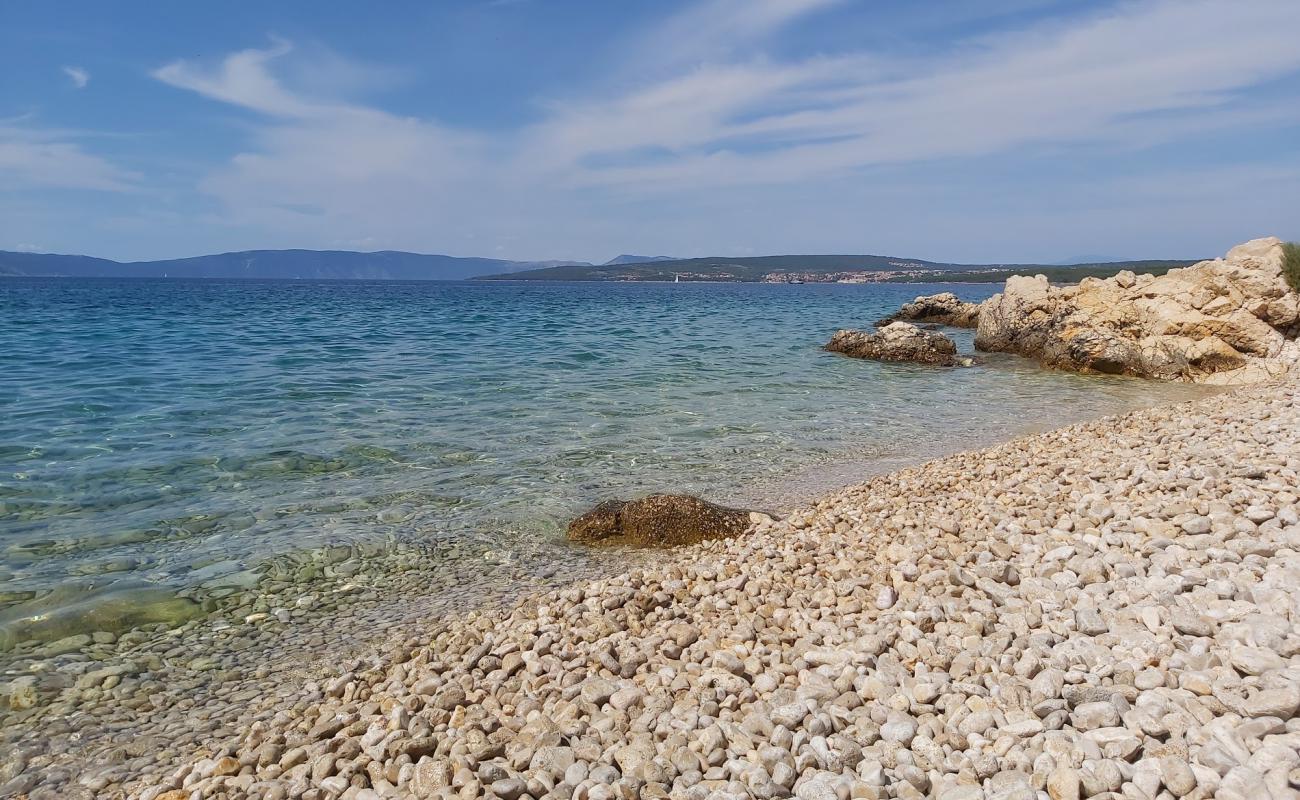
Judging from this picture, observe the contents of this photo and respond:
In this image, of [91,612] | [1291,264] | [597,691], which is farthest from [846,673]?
[1291,264]

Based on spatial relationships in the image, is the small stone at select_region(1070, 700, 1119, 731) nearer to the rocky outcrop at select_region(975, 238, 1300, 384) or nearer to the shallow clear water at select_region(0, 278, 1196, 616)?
the shallow clear water at select_region(0, 278, 1196, 616)

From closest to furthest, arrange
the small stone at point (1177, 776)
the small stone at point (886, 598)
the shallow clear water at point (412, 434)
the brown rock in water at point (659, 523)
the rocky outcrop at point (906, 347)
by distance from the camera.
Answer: the small stone at point (1177, 776) < the small stone at point (886, 598) < the brown rock in water at point (659, 523) < the shallow clear water at point (412, 434) < the rocky outcrop at point (906, 347)

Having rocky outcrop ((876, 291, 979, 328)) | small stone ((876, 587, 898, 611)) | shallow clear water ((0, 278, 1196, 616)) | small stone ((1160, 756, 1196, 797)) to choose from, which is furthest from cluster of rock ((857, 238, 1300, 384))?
small stone ((1160, 756, 1196, 797))

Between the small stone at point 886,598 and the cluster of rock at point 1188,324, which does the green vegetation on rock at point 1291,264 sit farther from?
the small stone at point 886,598

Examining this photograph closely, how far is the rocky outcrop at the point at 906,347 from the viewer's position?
2316 centimetres

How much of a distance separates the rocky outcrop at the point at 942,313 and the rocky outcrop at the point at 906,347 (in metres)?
13.7

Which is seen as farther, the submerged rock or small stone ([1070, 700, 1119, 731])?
the submerged rock

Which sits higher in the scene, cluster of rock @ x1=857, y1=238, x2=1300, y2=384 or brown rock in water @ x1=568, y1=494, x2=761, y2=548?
A: cluster of rock @ x1=857, y1=238, x2=1300, y2=384

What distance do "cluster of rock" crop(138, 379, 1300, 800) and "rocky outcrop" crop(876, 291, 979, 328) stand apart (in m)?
33.0

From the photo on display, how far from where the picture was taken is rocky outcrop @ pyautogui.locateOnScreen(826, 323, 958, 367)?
76.0 ft

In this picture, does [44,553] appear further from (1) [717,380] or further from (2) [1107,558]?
(1) [717,380]

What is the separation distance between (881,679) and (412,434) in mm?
9625

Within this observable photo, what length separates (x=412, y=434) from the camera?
12.2 m

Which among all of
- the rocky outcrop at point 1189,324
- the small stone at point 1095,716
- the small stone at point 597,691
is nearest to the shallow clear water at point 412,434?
the rocky outcrop at point 1189,324
